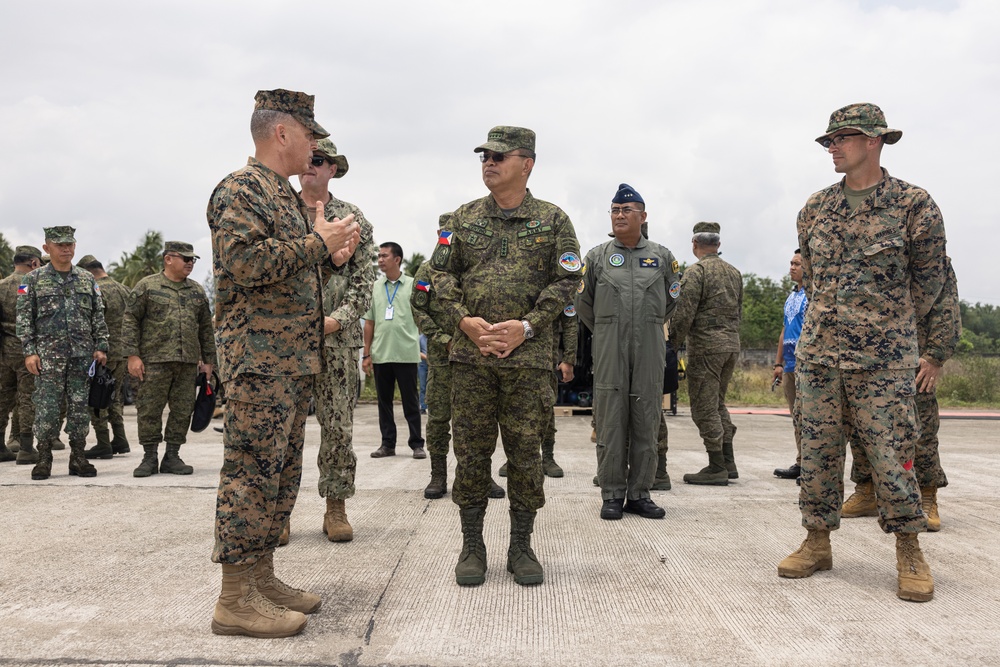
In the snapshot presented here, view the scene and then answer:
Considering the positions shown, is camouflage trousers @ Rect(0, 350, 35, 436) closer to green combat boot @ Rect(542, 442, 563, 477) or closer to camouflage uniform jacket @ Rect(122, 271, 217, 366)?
camouflage uniform jacket @ Rect(122, 271, 217, 366)

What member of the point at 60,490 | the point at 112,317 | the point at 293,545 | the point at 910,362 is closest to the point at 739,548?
the point at 910,362

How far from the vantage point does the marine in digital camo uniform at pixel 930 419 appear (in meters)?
3.67

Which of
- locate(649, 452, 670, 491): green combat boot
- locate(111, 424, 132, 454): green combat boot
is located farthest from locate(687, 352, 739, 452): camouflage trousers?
locate(111, 424, 132, 454): green combat boot

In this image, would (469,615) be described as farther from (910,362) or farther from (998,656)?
(910,362)

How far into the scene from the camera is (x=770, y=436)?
991cm

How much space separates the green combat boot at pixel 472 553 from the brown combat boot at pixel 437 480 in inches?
71.4

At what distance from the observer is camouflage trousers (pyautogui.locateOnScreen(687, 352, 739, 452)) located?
6.04 metres

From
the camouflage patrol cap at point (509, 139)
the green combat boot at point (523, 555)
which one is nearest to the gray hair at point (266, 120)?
the camouflage patrol cap at point (509, 139)

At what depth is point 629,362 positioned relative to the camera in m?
5.00

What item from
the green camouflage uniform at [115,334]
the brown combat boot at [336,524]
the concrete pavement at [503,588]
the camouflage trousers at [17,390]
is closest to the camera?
the concrete pavement at [503,588]

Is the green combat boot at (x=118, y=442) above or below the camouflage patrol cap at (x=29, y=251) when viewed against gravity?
below

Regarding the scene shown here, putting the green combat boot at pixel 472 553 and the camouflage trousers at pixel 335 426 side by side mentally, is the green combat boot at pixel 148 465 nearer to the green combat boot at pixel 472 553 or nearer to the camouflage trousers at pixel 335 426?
the camouflage trousers at pixel 335 426

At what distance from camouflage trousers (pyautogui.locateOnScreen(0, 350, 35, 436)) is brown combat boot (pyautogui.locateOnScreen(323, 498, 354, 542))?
15.4 feet

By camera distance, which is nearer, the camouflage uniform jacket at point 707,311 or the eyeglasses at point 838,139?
the eyeglasses at point 838,139
